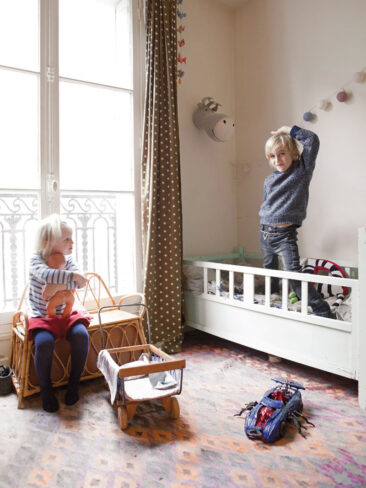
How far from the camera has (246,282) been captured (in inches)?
95.4

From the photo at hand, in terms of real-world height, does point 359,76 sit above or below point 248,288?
above

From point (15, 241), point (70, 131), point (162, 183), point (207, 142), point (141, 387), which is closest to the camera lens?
point (141, 387)

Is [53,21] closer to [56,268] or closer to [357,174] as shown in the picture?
[56,268]

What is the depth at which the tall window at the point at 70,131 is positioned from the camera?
2.35 metres

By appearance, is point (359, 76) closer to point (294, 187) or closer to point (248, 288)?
point (294, 187)

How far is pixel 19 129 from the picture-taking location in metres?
2.35

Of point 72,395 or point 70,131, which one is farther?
point 70,131

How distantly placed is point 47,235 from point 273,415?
1.34m

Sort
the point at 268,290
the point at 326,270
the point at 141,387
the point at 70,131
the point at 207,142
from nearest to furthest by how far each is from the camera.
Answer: the point at 141,387
the point at 268,290
the point at 70,131
the point at 326,270
the point at 207,142

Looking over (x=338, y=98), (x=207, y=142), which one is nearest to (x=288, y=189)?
(x=338, y=98)

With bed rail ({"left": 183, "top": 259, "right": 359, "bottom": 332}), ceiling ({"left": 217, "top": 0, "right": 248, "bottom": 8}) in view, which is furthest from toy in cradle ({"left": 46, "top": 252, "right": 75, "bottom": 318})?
ceiling ({"left": 217, "top": 0, "right": 248, "bottom": 8})

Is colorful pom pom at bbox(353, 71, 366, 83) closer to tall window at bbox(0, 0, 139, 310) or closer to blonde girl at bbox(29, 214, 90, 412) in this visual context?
tall window at bbox(0, 0, 139, 310)

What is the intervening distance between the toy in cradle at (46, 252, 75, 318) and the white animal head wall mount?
1.48m

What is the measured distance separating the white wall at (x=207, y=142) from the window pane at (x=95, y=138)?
50 cm
